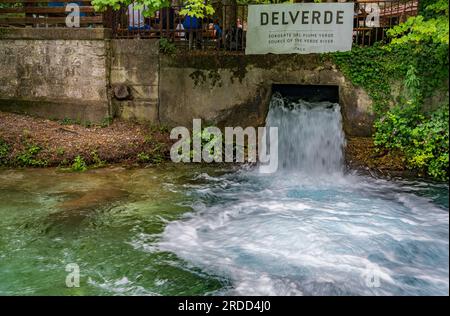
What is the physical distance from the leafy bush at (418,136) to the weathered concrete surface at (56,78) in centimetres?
656

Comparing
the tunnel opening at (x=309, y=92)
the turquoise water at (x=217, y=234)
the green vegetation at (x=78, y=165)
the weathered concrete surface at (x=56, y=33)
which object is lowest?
the turquoise water at (x=217, y=234)

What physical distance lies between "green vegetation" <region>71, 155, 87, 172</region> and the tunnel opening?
4665mm

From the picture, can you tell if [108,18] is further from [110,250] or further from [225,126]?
[110,250]

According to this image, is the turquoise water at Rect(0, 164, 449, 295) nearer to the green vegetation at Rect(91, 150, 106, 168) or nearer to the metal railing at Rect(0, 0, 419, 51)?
the green vegetation at Rect(91, 150, 106, 168)

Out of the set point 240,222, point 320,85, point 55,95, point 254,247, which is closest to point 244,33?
point 320,85

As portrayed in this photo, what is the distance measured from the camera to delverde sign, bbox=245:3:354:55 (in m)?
10.1

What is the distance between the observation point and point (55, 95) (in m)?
11.5

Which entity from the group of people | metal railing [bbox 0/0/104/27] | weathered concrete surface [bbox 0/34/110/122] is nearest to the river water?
weathered concrete surface [bbox 0/34/110/122]

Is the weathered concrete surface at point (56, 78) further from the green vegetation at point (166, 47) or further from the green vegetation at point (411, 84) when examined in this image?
the green vegetation at point (411, 84)

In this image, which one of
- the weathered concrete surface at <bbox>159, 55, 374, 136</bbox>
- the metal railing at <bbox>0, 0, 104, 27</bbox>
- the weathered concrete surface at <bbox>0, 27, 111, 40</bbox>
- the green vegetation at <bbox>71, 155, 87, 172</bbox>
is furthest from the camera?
the metal railing at <bbox>0, 0, 104, 27</bbox>

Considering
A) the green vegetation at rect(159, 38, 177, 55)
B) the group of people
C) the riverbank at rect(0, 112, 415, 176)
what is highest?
the group of people

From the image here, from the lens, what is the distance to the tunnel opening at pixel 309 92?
10.9m

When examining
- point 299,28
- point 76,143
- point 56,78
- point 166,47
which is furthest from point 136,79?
point 299,28

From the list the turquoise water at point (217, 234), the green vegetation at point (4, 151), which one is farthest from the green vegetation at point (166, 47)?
the green vegetation at point (4, 151)
